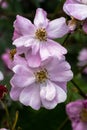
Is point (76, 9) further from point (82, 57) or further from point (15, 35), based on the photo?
point (82, 57)

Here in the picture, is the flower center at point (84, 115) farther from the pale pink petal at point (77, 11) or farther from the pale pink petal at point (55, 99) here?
the pale pink petal at point (77, 11)

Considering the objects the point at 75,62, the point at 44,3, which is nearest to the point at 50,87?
the point at 75,62

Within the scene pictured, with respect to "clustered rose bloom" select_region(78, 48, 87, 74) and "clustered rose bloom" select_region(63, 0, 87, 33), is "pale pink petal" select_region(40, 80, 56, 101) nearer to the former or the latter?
"clustered rose bloom" select_region(63, 0, 87, 33)

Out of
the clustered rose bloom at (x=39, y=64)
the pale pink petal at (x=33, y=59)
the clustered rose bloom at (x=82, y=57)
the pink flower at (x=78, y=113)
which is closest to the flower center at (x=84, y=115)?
the pink flower at (x=78, y=113)

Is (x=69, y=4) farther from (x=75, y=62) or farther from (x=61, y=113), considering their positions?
(x=75, y=62)

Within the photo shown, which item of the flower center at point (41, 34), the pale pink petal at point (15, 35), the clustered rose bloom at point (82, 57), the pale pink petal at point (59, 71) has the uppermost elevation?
the pale pink petal at point (15, 35)

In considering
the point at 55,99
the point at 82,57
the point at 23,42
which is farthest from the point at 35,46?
the point at 82,57
